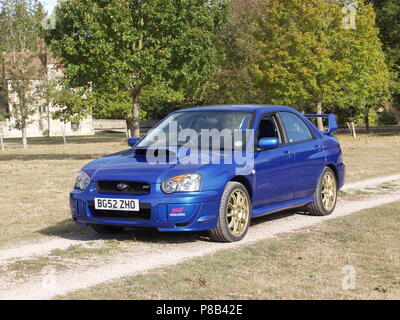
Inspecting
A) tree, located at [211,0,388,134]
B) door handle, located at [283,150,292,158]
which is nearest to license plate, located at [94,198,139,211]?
door handle, located at [283,150,292,158]

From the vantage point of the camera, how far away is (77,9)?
25.3 meters

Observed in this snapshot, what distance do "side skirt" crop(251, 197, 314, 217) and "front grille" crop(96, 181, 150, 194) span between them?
1.56 metres

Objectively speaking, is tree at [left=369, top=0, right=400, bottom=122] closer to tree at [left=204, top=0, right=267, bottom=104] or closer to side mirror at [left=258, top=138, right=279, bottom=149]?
tree at [left=204, top=0, right=267, bottom=104]

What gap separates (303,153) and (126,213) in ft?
9.97

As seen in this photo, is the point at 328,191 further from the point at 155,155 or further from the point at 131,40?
the point at 131,40

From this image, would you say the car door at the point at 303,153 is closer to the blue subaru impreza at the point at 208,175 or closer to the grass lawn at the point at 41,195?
the blue subaru impreza at the point at 208,175

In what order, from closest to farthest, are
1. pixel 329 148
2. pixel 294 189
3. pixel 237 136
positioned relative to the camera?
pixel 237 136
pixel 294 189
pixel 329 148

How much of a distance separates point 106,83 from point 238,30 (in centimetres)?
2694

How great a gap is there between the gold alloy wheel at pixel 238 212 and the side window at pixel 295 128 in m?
1.67

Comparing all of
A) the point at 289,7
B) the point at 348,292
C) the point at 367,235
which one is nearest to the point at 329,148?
the point at 367,235

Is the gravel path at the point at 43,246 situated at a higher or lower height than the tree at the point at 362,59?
lower

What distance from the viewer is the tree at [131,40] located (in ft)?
82.7

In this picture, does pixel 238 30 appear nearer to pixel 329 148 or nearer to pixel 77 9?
pixel 77 9

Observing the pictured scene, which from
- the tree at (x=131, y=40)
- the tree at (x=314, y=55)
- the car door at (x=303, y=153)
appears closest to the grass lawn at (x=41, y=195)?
the car door at (x=303, y=153)
